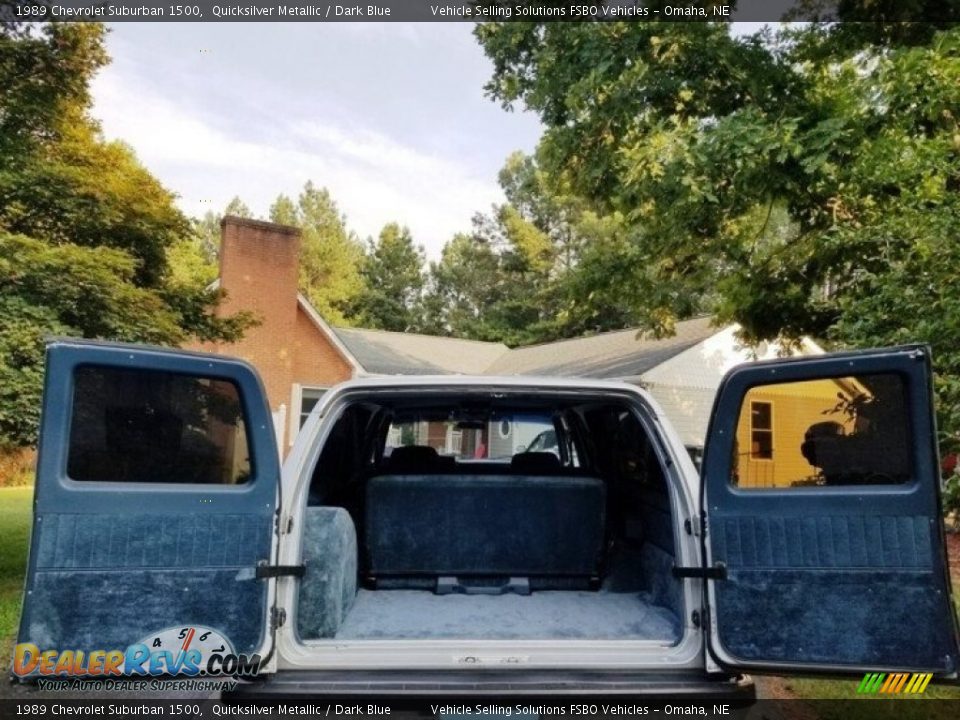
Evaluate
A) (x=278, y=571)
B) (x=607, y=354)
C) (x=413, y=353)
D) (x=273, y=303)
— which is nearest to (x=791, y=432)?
(x=278, y=571)

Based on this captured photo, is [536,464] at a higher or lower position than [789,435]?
lower

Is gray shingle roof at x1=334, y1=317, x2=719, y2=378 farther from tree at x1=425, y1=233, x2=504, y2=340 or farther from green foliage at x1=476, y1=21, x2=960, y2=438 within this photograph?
tree at x1=425, y1=233, x2=504, y2=340

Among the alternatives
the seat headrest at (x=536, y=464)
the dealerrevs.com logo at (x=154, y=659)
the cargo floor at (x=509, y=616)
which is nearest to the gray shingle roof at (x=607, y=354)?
the seat headrest at (x=536, y=464)

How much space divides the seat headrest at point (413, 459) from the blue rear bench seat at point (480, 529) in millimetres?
729

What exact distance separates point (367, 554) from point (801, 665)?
2336mm

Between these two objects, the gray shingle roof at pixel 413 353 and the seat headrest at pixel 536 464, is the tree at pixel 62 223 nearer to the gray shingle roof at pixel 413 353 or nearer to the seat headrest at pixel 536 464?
the seat headrest at pixel 536 464

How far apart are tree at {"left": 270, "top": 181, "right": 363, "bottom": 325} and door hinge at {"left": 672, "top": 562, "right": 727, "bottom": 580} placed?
37.9m

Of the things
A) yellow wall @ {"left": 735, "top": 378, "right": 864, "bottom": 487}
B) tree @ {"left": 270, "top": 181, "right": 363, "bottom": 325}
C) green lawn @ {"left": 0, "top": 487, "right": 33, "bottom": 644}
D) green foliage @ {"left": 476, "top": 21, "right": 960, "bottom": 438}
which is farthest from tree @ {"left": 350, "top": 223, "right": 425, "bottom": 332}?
yellow wall @ {"left": 735, "top": 378, "right": 864, "bottom": 487}

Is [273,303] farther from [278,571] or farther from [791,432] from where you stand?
[791,432]

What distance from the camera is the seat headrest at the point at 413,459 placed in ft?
16.2

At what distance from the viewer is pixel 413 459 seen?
5051 millimetres

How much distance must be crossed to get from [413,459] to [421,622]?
1.76 m

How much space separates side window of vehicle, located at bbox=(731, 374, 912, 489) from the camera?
2.73 m

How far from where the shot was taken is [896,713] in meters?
4.38
